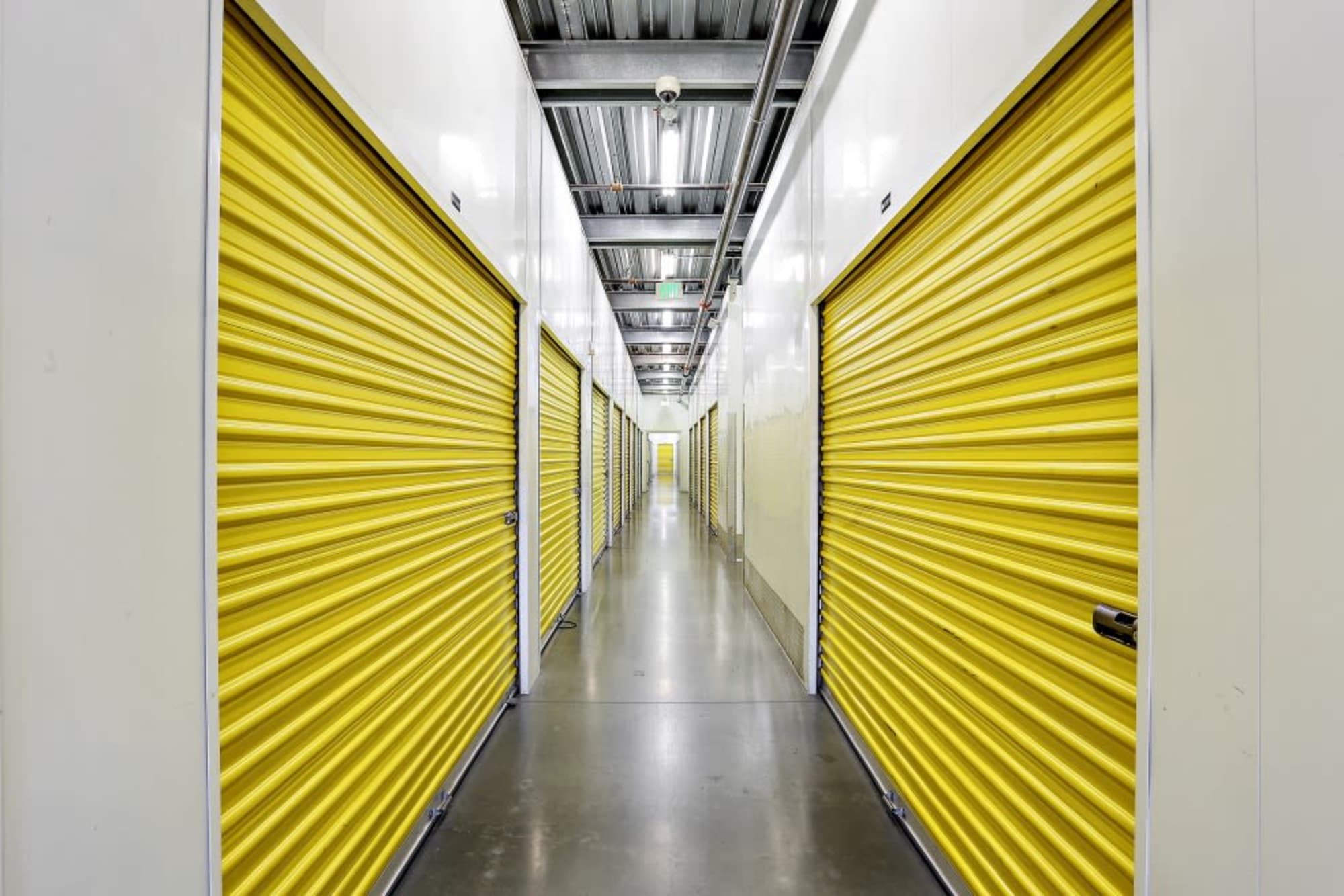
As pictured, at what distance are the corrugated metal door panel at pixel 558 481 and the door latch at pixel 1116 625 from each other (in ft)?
9.72

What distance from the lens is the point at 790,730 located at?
8.33 ft

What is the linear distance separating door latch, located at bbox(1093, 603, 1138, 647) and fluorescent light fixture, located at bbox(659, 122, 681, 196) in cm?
350

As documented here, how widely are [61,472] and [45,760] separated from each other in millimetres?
404

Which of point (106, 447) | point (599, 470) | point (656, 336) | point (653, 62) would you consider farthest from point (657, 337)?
point (106, 447)

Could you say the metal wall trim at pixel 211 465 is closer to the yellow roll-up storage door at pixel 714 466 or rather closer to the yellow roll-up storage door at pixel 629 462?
the yellow roll-up storage door at pixel 714 466

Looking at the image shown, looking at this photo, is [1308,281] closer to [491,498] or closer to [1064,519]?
[1064,519]

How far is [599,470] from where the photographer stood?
6398 millimetres

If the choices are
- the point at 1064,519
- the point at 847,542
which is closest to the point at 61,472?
the point at 1064,519

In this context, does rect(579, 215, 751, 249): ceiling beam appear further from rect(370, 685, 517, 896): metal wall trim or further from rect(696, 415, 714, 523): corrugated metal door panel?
rect(696, 415, 714, 523): corrugated metal door panel

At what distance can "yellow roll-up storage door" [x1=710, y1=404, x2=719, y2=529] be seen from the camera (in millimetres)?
8359

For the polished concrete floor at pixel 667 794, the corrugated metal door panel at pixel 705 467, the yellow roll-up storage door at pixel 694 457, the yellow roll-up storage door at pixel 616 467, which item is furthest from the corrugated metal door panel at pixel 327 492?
the yellow roll-up storage door at pixel 694 457

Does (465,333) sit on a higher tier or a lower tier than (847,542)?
higher

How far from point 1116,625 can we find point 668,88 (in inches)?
131

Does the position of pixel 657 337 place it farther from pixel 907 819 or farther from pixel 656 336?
pixel 907 819
